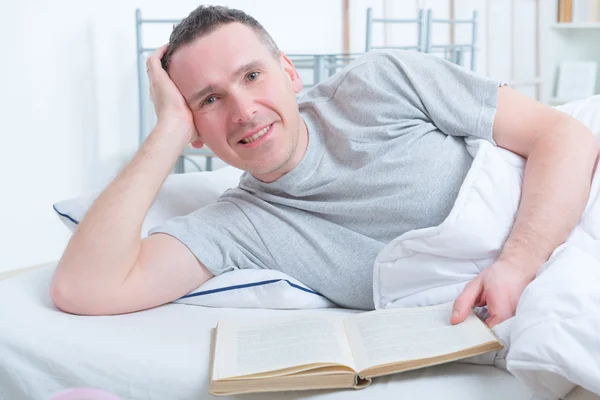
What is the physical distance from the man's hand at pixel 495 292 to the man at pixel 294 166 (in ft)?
0.33

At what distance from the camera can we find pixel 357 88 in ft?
4.71

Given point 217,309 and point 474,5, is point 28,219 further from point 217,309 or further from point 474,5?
point 474,5

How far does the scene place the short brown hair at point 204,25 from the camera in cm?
136

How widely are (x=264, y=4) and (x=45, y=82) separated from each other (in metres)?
1.42

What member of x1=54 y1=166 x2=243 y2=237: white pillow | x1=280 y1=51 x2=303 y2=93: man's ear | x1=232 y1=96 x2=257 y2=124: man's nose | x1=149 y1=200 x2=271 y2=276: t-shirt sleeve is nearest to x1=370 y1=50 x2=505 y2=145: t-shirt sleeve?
x1=280 y1=51 x2=303 y2=93: man's ear

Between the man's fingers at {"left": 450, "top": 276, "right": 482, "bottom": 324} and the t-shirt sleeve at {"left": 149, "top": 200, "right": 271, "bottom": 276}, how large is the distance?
1.32 ft

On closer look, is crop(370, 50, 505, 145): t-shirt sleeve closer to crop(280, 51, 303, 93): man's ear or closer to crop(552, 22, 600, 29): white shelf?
crop(280, 51, 303, 93): man's ear

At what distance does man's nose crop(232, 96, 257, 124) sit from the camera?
4.30 feet

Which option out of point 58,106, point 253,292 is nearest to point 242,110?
point 253,292

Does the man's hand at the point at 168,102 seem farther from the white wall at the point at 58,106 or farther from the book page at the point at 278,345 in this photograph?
the white wall at the point at 58,106

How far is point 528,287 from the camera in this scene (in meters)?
0.98

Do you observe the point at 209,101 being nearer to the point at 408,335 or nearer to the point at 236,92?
the point at 236,92

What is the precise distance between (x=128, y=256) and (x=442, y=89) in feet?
1.96

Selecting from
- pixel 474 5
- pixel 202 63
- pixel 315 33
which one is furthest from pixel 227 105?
pixel 474 5
